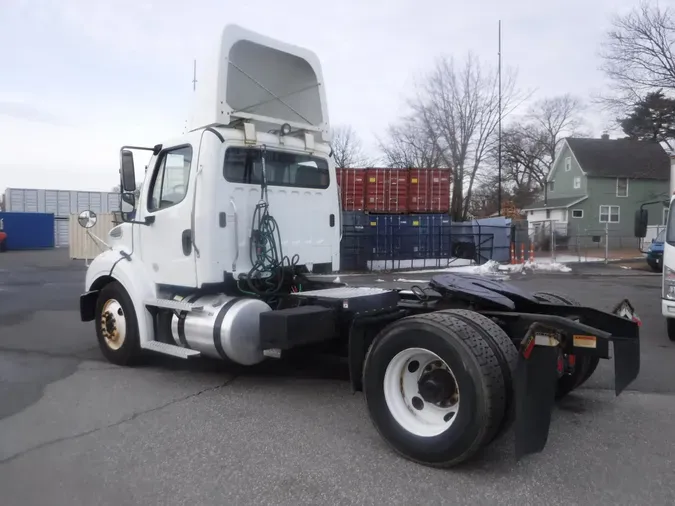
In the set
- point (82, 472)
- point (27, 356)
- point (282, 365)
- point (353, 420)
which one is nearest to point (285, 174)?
point (282, 365)

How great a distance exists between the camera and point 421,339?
13.5 feet

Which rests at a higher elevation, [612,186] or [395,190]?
[612,186]

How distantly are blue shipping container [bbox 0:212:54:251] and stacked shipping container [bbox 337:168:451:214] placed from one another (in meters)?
25.2

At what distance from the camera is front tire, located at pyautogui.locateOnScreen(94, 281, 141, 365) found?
6688 millimetres

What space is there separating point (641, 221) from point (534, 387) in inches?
252

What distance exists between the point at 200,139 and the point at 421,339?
10.7 feet

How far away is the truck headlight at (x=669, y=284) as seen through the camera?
7.88 m

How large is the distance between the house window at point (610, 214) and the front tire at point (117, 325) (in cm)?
4350

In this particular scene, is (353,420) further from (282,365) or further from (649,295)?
(649,295)

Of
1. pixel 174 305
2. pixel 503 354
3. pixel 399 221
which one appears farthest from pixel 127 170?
pixel 399 221

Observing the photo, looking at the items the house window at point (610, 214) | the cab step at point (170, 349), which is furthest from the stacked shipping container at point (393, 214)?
the house window at point (610, 214)

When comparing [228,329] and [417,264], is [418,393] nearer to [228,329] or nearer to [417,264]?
[228,329]

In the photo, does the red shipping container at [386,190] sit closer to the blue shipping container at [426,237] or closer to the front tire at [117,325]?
the blue shipping container at [426,237]

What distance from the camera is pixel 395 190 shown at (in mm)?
23359
